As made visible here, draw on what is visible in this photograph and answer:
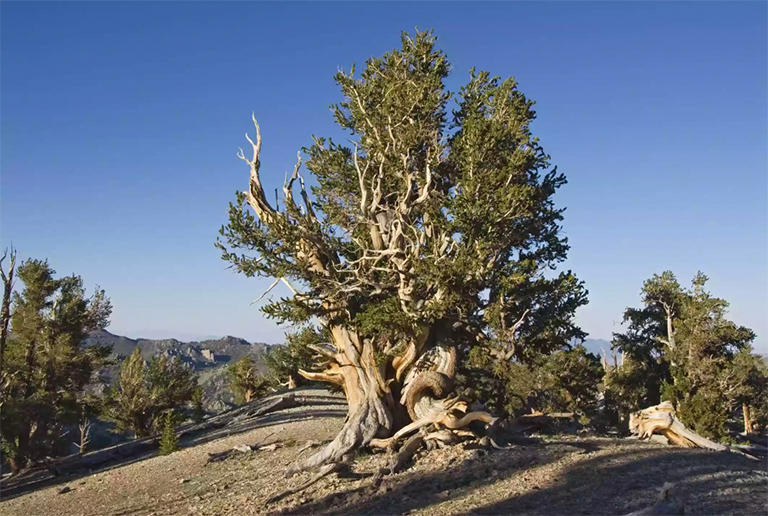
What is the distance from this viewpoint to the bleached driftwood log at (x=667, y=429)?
15.9m

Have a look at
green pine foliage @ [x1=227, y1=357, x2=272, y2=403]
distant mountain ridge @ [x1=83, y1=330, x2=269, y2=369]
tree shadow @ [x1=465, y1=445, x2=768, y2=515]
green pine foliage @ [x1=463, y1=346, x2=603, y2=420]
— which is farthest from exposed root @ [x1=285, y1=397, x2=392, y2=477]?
distant mountain ridge @ [x1=83, y1=330, x2=269, y2=369]

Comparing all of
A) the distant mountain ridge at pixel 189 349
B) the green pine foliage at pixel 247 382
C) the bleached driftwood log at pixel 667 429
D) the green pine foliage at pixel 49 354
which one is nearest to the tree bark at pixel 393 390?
the bleached driftwood log at pixel 667 429

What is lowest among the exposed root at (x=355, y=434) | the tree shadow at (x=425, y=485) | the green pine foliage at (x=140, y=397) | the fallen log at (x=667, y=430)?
the fallen log at (x=667, y=430)

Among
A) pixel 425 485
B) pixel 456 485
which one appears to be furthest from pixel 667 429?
pixel 425 485

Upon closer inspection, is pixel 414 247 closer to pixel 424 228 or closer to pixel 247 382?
pixel 424 228

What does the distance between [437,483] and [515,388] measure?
1965cm

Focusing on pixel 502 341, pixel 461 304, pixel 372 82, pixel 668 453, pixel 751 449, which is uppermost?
pixel 372 82

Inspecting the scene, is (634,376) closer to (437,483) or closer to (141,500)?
(437,483)

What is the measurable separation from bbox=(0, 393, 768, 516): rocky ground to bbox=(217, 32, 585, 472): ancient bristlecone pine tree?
1.72m

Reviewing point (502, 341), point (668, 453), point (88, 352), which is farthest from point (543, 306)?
point (88, 352)

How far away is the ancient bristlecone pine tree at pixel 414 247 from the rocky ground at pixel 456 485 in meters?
1.72

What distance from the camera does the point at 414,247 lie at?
15.0 metres

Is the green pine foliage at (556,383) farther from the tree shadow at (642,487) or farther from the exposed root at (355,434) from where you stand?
the tree shadow at (642,487)

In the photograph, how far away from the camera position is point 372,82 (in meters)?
17.4
